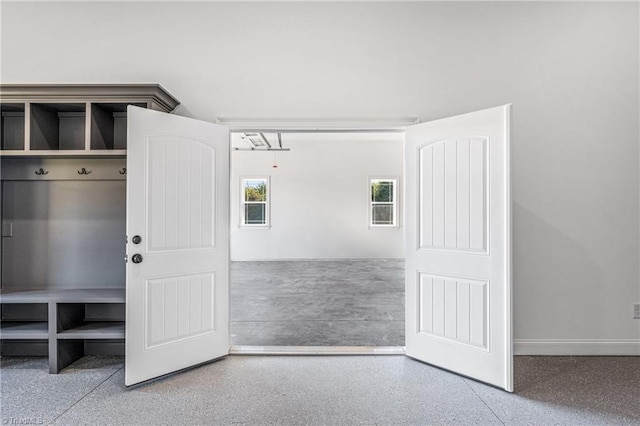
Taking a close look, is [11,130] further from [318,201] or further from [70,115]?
[318,201]

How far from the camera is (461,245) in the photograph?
248 centimetres

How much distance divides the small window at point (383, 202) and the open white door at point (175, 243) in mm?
6091

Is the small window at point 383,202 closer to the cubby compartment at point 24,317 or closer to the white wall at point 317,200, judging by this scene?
the white wall at point 317,200

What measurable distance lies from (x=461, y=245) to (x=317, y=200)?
599cm

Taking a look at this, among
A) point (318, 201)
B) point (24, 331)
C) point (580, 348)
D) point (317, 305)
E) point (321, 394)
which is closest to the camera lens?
point (321, 394)

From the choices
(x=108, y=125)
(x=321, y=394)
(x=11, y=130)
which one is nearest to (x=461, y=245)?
(x=321, y=394)

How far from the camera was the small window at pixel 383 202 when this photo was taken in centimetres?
843

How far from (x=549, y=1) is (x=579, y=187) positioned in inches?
67.7

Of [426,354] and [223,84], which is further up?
[223,84]

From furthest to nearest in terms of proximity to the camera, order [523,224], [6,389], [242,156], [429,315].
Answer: [242,156] → [523,224] → [429,315] → [6,389]

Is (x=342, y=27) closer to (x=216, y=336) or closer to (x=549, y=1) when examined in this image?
(x=549, y=1)

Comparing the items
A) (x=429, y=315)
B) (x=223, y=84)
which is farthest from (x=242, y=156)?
(x=429, y=315)

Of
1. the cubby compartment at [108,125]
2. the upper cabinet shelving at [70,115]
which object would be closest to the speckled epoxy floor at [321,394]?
the upper cabinet shelving at [70,115]

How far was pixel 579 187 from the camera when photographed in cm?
282
